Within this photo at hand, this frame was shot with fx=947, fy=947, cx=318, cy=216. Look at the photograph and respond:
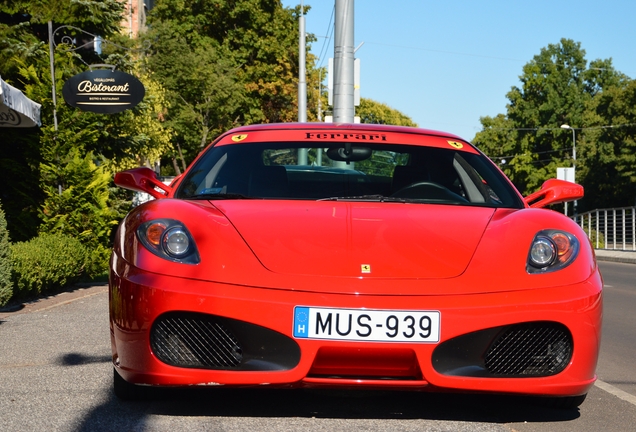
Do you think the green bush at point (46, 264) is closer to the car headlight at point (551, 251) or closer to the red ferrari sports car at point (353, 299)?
the red ferrari sports car at point (353, 299)

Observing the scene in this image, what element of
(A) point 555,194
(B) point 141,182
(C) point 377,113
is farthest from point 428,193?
(C) point 377,113

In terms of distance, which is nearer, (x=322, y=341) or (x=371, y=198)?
(x=322, y=341)

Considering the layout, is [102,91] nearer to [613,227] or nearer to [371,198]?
[371,198]

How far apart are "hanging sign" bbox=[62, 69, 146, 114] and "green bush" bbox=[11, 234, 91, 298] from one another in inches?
113

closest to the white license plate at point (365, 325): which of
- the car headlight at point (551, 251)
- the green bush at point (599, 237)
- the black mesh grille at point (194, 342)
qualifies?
the black mesh grille at point (194, 342)

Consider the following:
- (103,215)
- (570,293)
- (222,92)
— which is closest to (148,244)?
(570,293)

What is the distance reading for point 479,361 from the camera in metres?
3.66

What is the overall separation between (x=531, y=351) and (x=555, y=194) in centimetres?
139

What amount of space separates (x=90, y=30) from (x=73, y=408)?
16908 millimetres

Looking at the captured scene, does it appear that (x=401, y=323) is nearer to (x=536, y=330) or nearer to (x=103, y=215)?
(x=536, y=330)

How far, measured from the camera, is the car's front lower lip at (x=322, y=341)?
3.57 metres

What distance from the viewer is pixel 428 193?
4.68 m

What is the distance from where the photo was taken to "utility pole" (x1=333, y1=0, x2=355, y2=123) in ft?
50.8

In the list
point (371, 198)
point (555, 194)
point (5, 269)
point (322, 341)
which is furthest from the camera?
point (5, 269)
